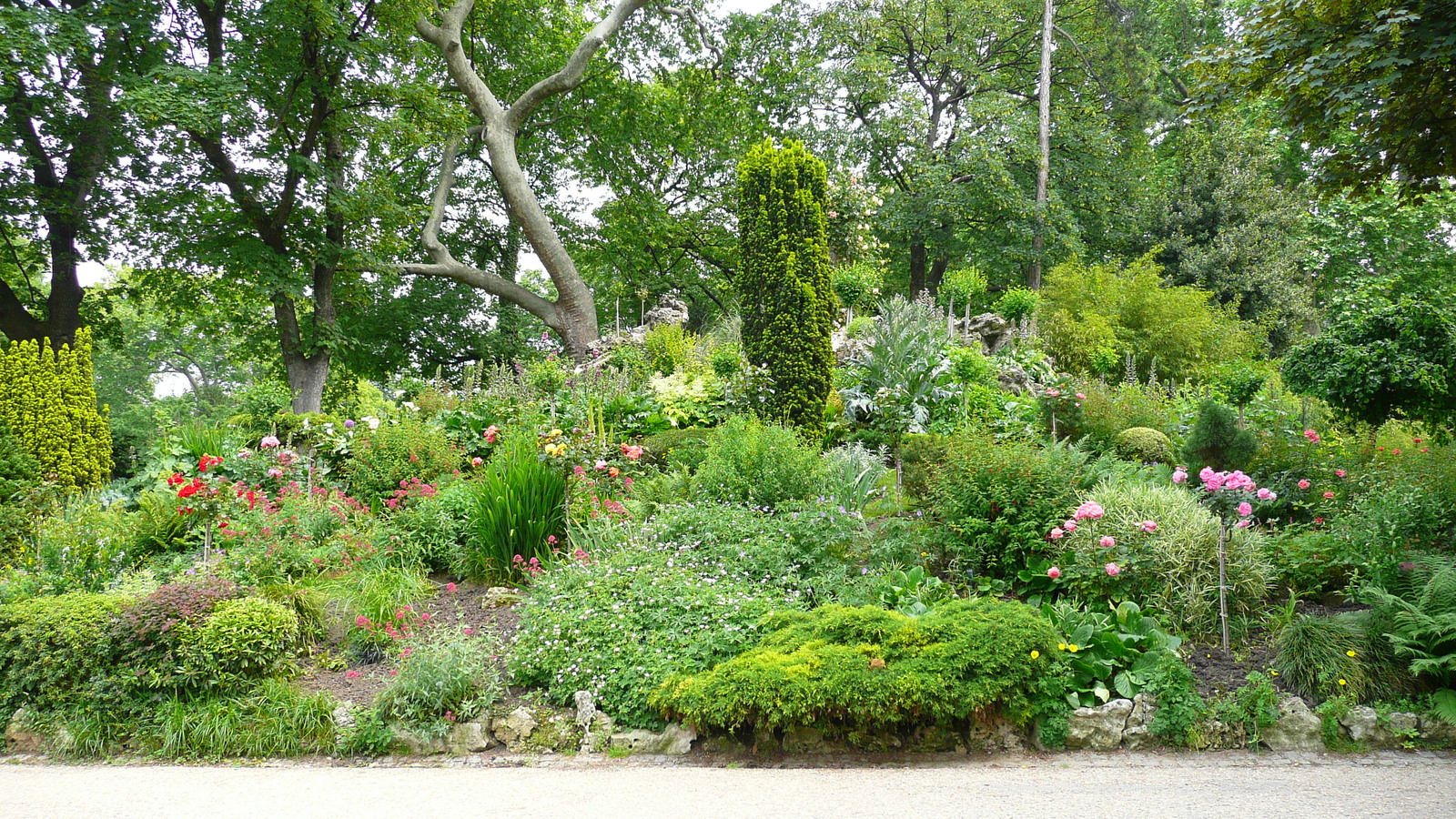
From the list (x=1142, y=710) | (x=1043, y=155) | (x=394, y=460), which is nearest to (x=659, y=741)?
(x=1142, y=710)

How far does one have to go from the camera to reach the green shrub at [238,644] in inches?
169

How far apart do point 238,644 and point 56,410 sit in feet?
19.6

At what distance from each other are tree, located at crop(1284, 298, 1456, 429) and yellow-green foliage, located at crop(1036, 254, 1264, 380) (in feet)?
24.0

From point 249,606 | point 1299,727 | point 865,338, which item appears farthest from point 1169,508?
point 865,338

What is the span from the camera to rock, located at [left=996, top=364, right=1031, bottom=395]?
36.4 feet

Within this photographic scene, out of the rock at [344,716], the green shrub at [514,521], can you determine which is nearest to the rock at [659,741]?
A: the rock at [344,716]

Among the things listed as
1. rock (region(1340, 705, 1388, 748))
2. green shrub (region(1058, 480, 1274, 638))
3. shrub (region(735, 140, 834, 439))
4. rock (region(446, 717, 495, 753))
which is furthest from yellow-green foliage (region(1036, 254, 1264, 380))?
rock (region(446, 717, 495, 753))

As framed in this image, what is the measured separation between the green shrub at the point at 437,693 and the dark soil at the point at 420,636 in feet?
0.48

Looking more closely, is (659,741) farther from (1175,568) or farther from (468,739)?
(1175,568)

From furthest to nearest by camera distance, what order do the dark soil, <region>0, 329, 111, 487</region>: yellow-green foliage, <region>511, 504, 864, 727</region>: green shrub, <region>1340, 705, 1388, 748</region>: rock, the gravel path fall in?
<region>0, 329, 111, 487</region>: yellow-green foliage < the dark soil < <region>511, 504, 864, 727</region>: green shrub < <region>1340, 705, 1388, 748</region>: rock < the gravel path

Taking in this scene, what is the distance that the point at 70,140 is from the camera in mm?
11789

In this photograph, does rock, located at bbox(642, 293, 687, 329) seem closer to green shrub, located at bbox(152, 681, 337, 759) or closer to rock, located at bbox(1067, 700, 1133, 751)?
green shrub, located at bbox(152, 681, 337, 759)

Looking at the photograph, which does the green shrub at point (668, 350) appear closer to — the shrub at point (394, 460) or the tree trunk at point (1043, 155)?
the shrub at point (394, 460)

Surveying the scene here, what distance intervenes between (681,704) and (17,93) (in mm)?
13772
